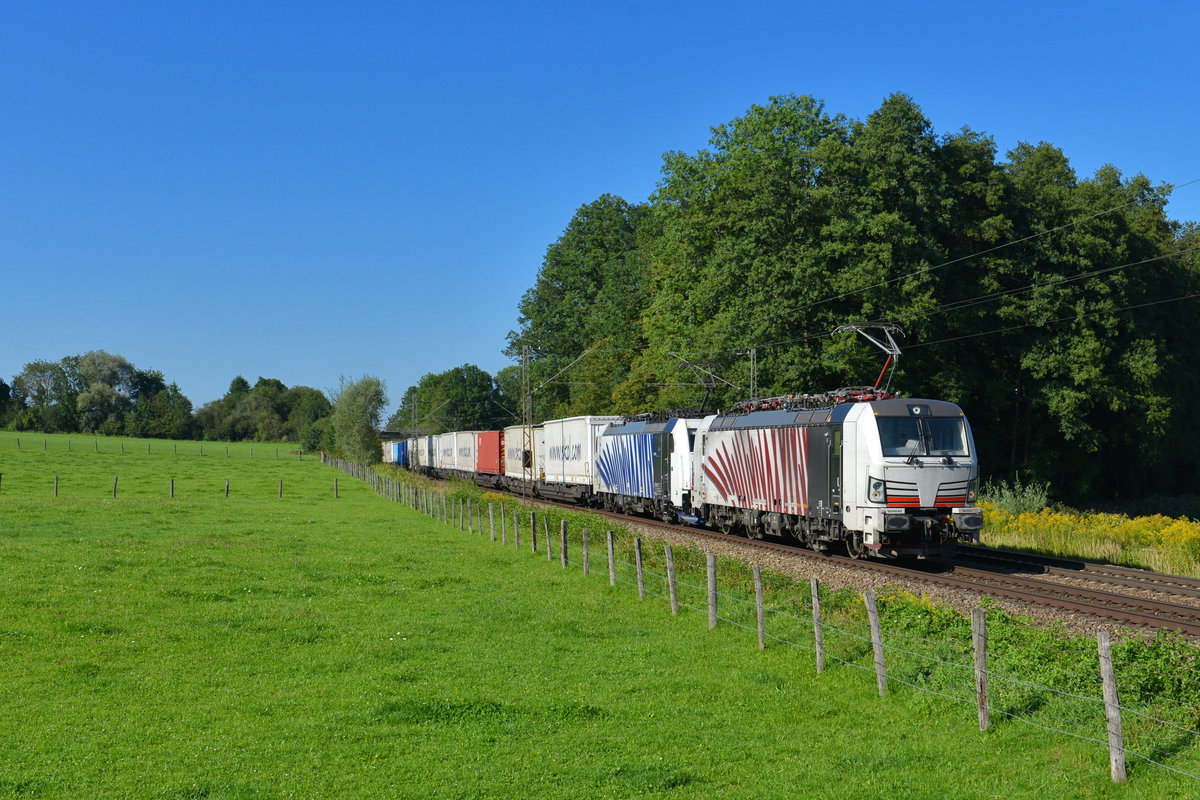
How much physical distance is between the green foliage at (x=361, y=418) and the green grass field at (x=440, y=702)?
71.7 m

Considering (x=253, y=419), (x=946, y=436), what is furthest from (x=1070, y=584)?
(x=253, y=419)

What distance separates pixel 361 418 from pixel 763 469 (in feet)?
236

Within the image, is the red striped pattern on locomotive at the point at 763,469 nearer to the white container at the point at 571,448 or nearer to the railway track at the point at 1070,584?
the railway track at the point at 1070,584

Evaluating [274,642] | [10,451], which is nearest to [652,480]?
[274,642]

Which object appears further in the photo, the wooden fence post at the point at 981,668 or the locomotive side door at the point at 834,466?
the locomotive side door at the point at 834,466

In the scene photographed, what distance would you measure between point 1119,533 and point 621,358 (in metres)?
48.2

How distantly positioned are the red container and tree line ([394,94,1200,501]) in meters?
10.9

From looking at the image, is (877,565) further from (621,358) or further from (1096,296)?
(621,358)

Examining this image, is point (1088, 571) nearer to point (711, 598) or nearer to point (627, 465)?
point (711, 598)

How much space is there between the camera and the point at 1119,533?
25.1 m

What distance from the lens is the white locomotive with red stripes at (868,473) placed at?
1977cm

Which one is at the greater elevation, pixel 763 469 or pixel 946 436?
pixel 946 436

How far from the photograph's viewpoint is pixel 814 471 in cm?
2239

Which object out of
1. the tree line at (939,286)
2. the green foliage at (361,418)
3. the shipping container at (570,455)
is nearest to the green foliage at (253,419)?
the green foliage at (361,418)
